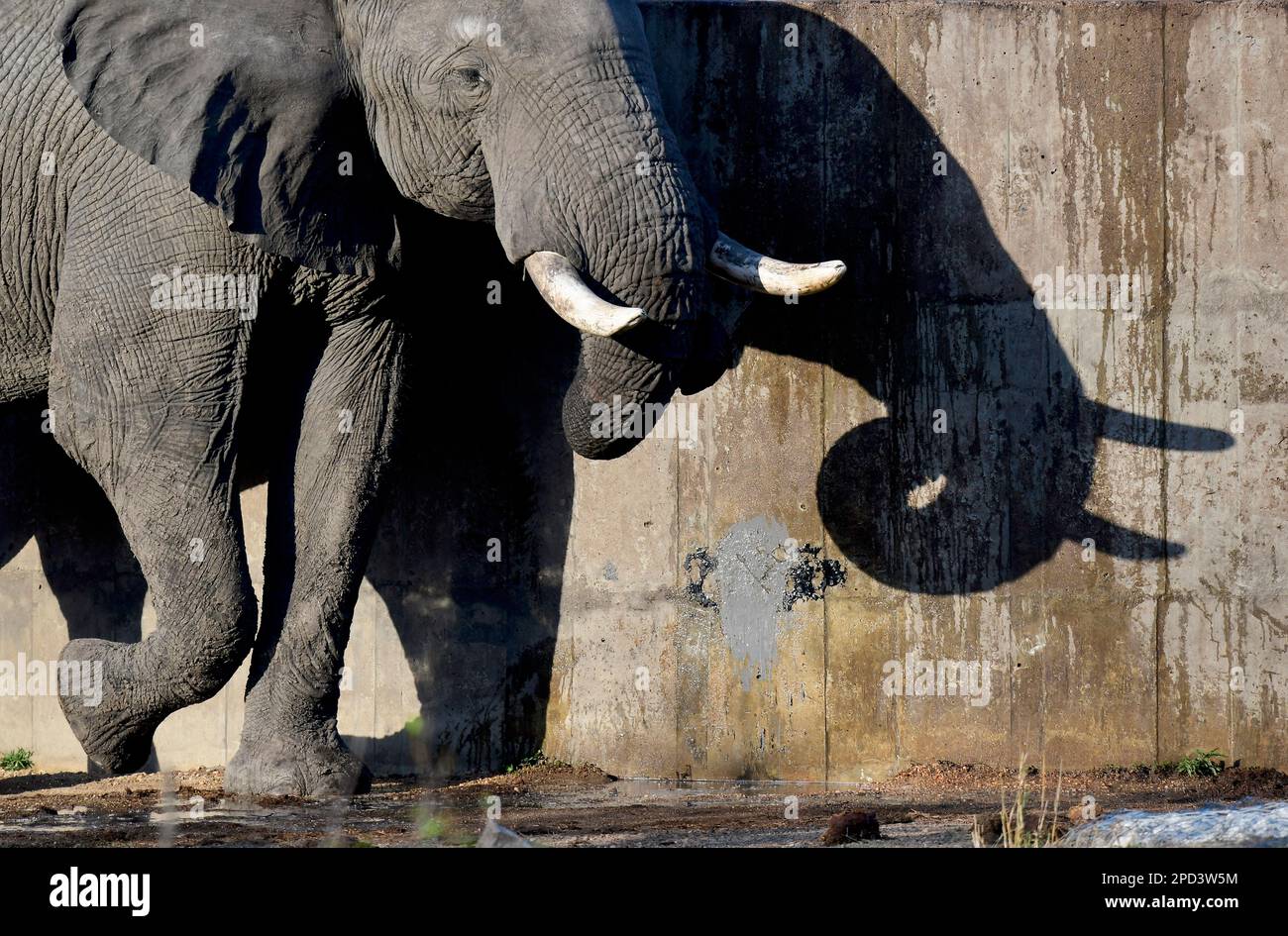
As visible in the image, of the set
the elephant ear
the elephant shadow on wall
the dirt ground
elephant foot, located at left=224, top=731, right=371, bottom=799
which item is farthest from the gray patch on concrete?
the elephant ear

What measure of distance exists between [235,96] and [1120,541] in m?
3.85

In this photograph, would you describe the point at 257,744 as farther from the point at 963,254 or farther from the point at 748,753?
the point at 963,254

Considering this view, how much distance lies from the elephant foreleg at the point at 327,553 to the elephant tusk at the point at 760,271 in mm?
1430

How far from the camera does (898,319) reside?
7352 millimetres

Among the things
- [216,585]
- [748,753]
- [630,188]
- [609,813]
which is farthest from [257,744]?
[630,188]

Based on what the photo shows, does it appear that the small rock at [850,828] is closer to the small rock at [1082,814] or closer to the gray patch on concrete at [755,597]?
the small rock at [1082,814]

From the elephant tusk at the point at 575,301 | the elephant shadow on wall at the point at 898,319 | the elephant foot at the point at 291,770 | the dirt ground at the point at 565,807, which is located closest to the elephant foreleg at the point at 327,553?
the elephant foot at the point at 291,770

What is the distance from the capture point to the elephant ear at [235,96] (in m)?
6.32

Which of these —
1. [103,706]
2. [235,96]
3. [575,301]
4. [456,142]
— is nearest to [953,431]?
[575,301]

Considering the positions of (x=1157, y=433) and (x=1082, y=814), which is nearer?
(x=1082, y=814)

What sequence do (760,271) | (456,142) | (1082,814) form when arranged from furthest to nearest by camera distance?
(456,142)
(760,271)
(1082,814)

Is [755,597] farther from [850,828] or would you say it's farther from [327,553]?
[850,828]

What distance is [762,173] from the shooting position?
7395mm

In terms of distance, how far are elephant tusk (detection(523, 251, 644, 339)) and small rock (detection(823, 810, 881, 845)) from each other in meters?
1.62
